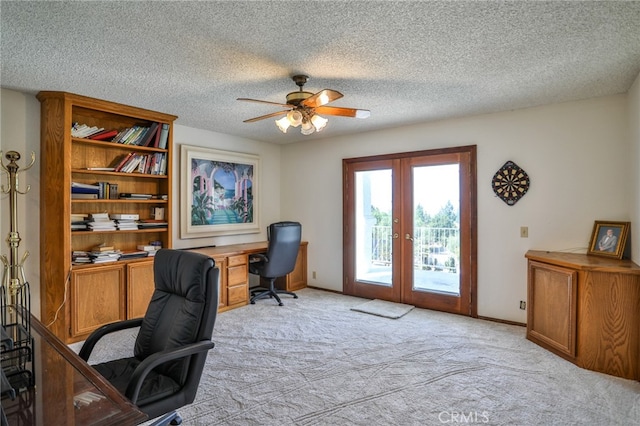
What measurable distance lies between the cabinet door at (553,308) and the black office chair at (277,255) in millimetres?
2792

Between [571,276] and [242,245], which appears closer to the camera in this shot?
[571,276]

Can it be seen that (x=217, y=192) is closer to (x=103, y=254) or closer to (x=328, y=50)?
(x=103, y=254)

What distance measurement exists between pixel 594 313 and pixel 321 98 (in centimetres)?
274

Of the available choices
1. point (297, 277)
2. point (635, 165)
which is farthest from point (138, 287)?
point (635, 165)

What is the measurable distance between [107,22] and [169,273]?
1.52 m

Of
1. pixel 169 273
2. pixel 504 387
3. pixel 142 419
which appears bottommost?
pixel 504 387

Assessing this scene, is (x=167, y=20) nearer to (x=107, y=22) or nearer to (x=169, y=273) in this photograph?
(x=107, y=22)

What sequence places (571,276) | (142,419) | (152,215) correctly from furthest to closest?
(152,215)
(571,276)
(142,419)

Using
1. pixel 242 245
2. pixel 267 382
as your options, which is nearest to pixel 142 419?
pixel 267 382

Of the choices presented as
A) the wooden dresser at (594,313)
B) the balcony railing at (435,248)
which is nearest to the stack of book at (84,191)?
the balcony railing at (435,248)

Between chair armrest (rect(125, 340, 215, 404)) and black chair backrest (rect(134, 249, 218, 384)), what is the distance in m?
0.09

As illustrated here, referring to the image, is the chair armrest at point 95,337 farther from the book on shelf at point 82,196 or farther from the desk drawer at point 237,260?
the desk drawer at point 237,260

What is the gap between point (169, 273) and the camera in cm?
202

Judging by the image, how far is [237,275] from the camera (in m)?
4.50
